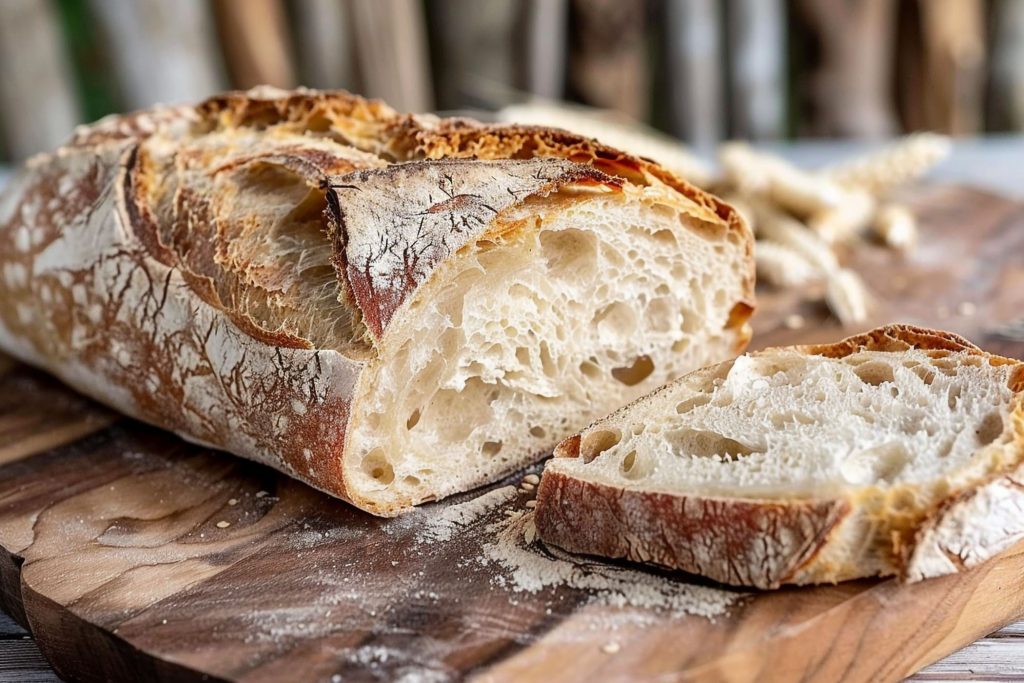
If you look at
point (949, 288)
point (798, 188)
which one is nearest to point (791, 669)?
point (949, 288)

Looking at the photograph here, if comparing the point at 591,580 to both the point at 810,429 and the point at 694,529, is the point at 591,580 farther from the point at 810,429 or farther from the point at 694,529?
the point at 810,429

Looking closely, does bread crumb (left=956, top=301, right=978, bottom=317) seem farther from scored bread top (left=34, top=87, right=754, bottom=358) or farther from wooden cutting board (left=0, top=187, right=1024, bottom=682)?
wooden cutting board (left=0, top=187, right=1024, bottom=682)

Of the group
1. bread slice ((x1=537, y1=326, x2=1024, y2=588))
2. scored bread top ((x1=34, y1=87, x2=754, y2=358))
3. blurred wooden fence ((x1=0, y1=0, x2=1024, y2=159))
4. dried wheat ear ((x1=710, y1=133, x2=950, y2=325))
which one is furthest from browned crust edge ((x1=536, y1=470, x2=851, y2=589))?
blurred wooden fence ((x1=0, y1=0, x2=1024, y2=159))

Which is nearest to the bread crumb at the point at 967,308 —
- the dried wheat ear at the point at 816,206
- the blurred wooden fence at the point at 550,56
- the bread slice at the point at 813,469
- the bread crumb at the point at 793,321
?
the dried wheat ear at the point at 816,206

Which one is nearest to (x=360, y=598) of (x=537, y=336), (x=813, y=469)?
(x=537, y=336)

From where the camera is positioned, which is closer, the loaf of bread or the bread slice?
the bread slice

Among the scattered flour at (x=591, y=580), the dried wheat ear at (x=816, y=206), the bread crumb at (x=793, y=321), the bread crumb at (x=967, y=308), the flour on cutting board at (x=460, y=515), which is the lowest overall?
the bread crumb at (x=967, y=308)

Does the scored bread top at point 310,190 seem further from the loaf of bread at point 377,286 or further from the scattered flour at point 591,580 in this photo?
the scattered flour at point 591,580
